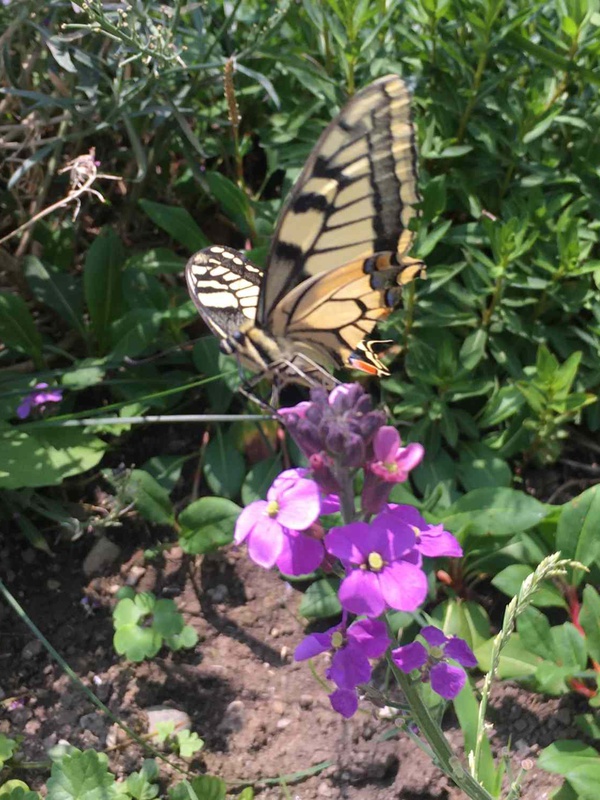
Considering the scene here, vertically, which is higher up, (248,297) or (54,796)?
(248,297)

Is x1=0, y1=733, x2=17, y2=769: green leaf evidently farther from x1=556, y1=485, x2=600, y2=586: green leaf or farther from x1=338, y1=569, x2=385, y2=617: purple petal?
x1=556, y1=485, x2=600, y2=586: green leaf

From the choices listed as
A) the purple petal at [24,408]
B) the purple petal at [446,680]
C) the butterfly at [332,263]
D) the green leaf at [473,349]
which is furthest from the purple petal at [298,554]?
the purple petal at [24,408]

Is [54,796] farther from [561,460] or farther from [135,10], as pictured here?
[135,10]

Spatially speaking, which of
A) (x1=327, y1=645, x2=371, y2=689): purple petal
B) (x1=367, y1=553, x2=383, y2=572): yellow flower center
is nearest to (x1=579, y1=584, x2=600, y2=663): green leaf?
(x1=327, y1=645, x2=371, y2=689): purple petal

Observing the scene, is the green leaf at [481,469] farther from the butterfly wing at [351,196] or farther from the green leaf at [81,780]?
the green leaf at [81,780]

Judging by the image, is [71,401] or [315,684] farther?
[71,401]

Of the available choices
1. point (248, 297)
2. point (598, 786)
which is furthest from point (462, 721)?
point (248, 297)
